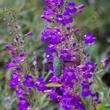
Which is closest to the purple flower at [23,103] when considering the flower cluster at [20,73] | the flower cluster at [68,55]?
the flower cluster at [20,73]

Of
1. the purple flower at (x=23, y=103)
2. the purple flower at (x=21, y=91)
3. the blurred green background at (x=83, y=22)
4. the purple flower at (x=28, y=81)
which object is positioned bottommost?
the purple flower at (x=23, y=103)

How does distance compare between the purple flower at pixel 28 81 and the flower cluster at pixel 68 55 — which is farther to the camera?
the purple flower at pixel 28 81

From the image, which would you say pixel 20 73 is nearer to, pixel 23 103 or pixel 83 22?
pixel 23 103

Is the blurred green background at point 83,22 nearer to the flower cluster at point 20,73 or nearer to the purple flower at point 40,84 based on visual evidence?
the flower cluster at point 20,73

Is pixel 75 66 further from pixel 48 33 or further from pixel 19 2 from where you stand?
pixel 19 2

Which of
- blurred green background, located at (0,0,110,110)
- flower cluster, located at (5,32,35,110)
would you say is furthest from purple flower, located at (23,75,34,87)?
blurred green background, located at (0,0,110,110)

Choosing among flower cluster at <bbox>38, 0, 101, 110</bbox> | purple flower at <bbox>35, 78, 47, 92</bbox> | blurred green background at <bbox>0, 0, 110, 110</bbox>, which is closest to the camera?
flower cluster at <bbox>38, 0, 101, 110</bbox>

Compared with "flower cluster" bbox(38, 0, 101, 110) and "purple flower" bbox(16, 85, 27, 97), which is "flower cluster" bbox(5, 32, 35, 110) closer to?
"purple flower" bbox(16, 85, 27, 97)

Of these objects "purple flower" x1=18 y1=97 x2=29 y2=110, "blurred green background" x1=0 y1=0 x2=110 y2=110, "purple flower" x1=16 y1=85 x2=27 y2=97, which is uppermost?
"blurred green background" x1=0 y1=0 x2=110 y2=110
